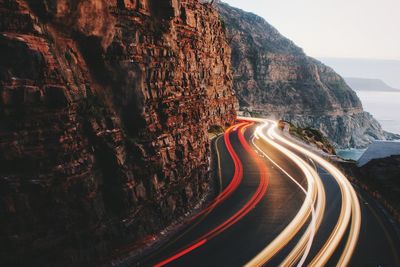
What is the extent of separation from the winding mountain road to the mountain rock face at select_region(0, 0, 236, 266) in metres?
2.95

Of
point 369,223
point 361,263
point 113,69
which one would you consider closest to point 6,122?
point 113,69

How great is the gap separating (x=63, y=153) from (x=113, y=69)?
22.3 ft

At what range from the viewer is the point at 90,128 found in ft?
63.1

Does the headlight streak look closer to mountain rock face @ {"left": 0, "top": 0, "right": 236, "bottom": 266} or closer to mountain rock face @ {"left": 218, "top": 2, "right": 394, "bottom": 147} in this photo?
mountain rock face @ {"left": 0, "top": 0, "right": 236, "bottom": 266}

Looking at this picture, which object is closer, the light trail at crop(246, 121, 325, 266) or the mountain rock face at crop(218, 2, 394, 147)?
the light trail at crop(246, 121, 325, 266)

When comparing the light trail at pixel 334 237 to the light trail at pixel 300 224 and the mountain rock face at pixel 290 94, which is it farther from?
the mountain rock face at pixel 290 94

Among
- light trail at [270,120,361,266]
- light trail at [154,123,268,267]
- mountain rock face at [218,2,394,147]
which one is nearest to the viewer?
light trail at [270,120,361,266]

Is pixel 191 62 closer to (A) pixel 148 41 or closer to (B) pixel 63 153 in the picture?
(A) pixel 148 41

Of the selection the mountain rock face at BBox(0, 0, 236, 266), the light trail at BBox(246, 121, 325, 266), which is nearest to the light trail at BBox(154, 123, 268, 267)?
the mountain rock face at BBox(0, 0, 236, 266)

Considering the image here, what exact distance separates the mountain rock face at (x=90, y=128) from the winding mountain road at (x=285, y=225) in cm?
295

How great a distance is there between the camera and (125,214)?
20.5 metres

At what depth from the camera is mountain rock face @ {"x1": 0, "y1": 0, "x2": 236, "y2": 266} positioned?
15.4 metres

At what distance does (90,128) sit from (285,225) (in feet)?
45.9

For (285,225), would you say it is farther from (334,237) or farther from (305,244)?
(334,237)
